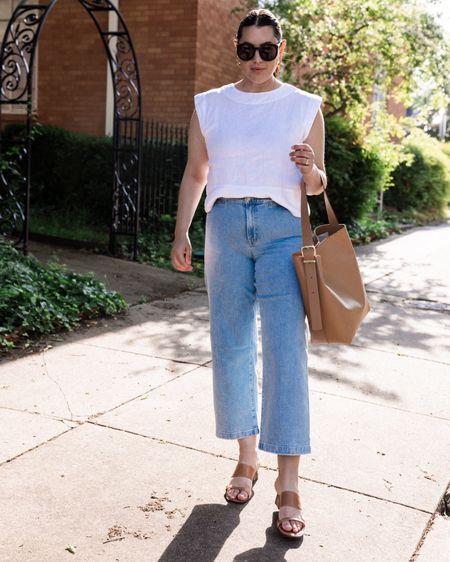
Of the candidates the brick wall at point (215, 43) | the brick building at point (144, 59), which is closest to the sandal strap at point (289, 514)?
the brick building at point (144, 59)

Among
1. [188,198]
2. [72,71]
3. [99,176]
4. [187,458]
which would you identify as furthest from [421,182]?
[188,198]

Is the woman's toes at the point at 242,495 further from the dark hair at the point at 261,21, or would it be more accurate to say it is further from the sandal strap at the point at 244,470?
the dark hair at the point at 261,21

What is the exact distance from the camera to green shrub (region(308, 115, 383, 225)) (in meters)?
12.8

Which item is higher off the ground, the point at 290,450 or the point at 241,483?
the point at 290,450

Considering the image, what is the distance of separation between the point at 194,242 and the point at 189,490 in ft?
23.7

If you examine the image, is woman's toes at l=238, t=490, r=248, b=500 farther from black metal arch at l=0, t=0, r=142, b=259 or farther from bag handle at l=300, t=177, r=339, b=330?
black metal arch at l=0, t=0, r=142, b=259

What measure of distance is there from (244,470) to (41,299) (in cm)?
325

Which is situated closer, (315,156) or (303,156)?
(303,156)

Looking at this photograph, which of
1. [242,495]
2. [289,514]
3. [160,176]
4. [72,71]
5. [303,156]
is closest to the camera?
[303,156]

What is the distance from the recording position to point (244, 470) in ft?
10.8

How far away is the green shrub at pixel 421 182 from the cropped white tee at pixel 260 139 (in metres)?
16.0

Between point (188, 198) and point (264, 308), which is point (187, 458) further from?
point (188, 198)

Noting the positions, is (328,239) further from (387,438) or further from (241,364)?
(387,438)

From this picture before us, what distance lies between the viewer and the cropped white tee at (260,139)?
296cm
